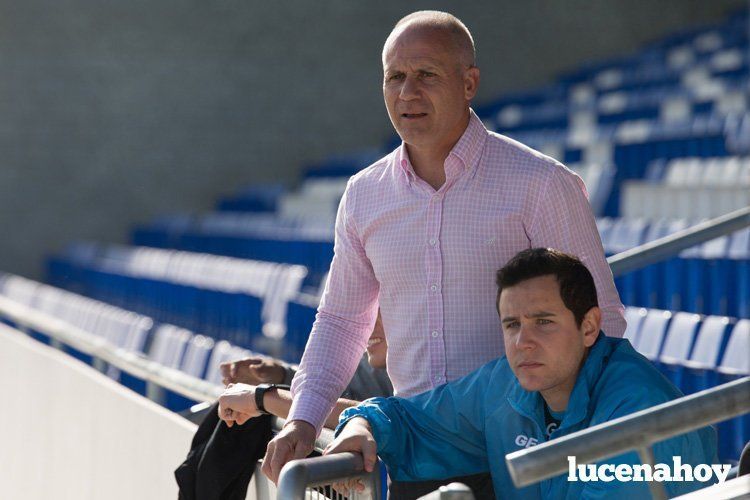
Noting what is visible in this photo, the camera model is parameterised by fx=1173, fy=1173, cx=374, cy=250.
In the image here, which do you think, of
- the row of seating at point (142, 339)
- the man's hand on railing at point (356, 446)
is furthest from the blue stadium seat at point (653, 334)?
the man's hand on railing at point (356, 446)

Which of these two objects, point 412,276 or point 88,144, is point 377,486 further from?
point 88,144

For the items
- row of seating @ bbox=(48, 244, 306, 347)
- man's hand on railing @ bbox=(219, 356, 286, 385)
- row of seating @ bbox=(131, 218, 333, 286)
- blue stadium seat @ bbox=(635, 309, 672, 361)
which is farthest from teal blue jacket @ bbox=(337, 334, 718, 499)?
row of seating @ bbox=(131, 218, 333, 286)

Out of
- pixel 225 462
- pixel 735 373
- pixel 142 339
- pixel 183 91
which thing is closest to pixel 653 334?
pixel 735 373

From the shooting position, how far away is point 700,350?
13.0 ft

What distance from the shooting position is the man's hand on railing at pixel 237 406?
2.19m

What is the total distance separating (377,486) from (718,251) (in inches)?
135

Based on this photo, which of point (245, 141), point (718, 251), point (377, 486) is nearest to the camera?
point (377, 486)

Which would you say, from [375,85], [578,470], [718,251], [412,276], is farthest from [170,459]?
[375,85]

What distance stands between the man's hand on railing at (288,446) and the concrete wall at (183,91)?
1056 centimetres

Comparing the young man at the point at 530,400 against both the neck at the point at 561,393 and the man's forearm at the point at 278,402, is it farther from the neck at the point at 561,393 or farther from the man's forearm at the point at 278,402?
the man's forearm at the point at 278,402

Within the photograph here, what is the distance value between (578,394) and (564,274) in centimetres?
19

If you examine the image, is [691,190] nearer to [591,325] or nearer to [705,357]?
[705,357]

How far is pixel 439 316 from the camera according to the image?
210cm

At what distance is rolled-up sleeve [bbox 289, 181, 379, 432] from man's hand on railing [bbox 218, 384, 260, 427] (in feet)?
0.35
